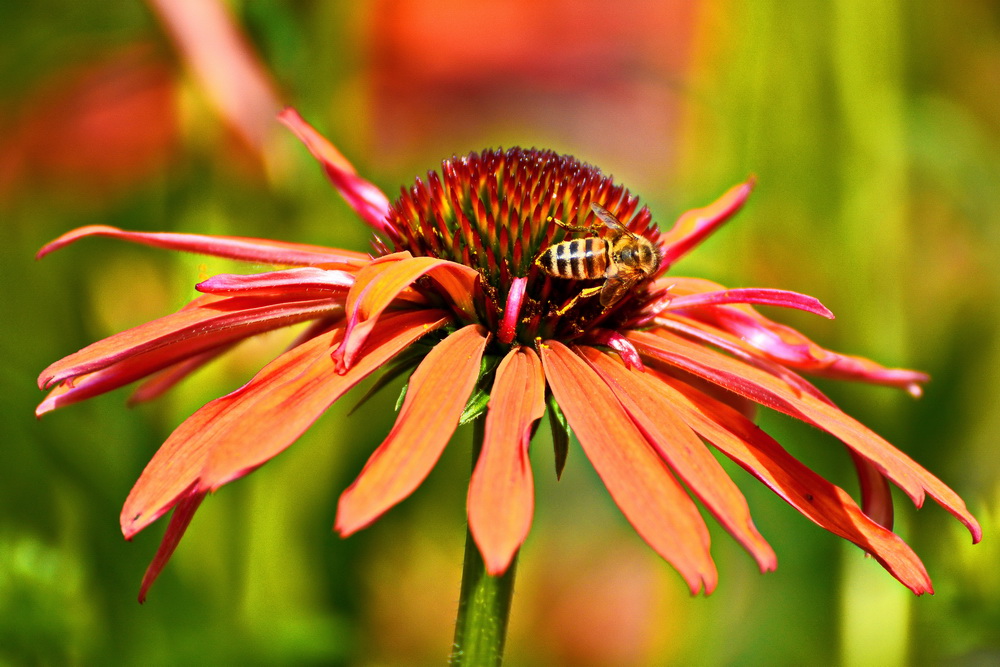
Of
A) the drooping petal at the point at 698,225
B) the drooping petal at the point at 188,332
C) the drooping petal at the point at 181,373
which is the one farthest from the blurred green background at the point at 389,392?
the drooping petal at the point at 698,225

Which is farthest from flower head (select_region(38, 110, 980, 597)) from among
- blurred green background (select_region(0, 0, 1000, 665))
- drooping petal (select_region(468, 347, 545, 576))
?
blurred green background (select_region(0, 0, 1000, 665))

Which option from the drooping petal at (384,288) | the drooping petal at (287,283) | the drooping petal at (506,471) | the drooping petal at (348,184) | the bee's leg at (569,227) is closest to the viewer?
the drooping petal at (506,471)

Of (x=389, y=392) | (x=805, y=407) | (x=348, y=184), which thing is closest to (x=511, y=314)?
(x=805, y=407)

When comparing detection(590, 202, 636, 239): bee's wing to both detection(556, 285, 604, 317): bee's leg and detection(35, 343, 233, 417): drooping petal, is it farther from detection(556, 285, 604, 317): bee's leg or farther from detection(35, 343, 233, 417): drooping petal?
detection(35, 343, 233, 417): drooping petal

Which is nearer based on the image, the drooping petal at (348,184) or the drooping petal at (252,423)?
the drooping petal at (252,423)

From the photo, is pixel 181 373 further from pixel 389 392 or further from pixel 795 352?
pixel 389 392

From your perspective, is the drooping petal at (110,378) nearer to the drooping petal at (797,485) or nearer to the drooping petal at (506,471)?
the drooping petal at (506,471)
